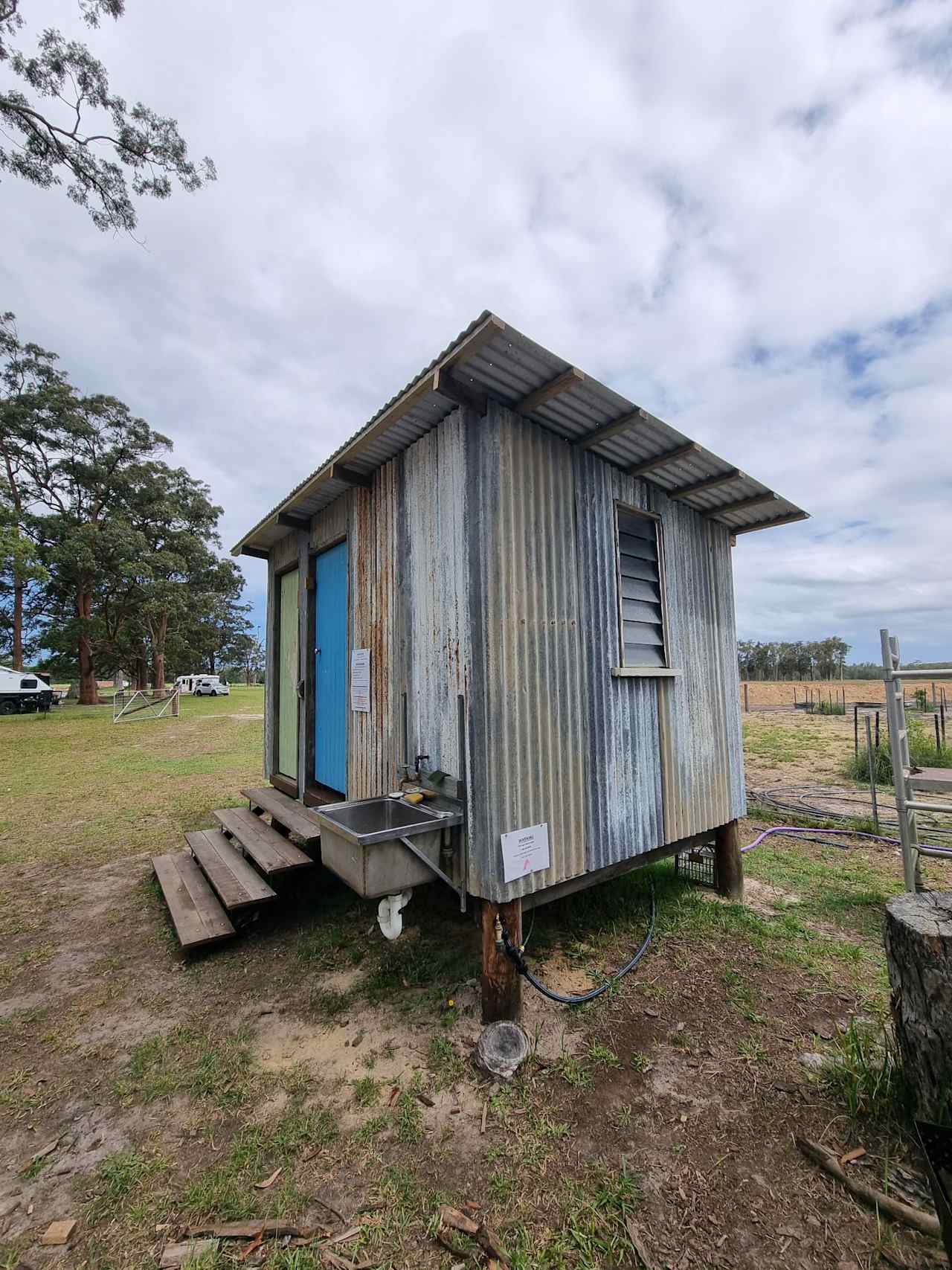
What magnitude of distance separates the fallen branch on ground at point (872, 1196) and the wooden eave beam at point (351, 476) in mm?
4550

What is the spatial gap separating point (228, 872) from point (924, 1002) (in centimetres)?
438

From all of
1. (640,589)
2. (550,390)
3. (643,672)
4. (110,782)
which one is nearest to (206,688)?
(110,782)

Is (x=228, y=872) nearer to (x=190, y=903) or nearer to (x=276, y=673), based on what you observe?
(x=190, y=903)

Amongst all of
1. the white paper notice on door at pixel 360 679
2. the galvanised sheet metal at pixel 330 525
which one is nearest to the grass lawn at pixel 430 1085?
the white paper notice on door at pixel 360 679

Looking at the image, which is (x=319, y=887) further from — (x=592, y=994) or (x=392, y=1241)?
(x=392, y=1241)

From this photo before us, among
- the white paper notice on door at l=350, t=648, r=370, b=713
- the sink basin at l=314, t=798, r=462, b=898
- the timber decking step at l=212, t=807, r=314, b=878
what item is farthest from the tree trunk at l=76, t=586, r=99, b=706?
the sink basin at l=314, t=798, r=462, b=898

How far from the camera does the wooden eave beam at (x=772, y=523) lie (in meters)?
4.68

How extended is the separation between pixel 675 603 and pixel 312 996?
12.5 feet

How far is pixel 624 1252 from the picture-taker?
1.76 metres

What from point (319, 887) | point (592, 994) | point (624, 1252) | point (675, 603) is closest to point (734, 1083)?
point (592, 994)

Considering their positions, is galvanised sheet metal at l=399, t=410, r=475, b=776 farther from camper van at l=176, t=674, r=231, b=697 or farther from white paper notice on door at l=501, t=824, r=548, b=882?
camper van at l=176, t=674, r=231, b=697

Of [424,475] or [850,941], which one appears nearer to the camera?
[424,475]

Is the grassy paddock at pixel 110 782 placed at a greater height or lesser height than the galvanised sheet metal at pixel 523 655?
lesser

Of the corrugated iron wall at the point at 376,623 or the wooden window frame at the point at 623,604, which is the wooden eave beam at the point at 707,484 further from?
the corrugated iron wall at the point at 376,623
